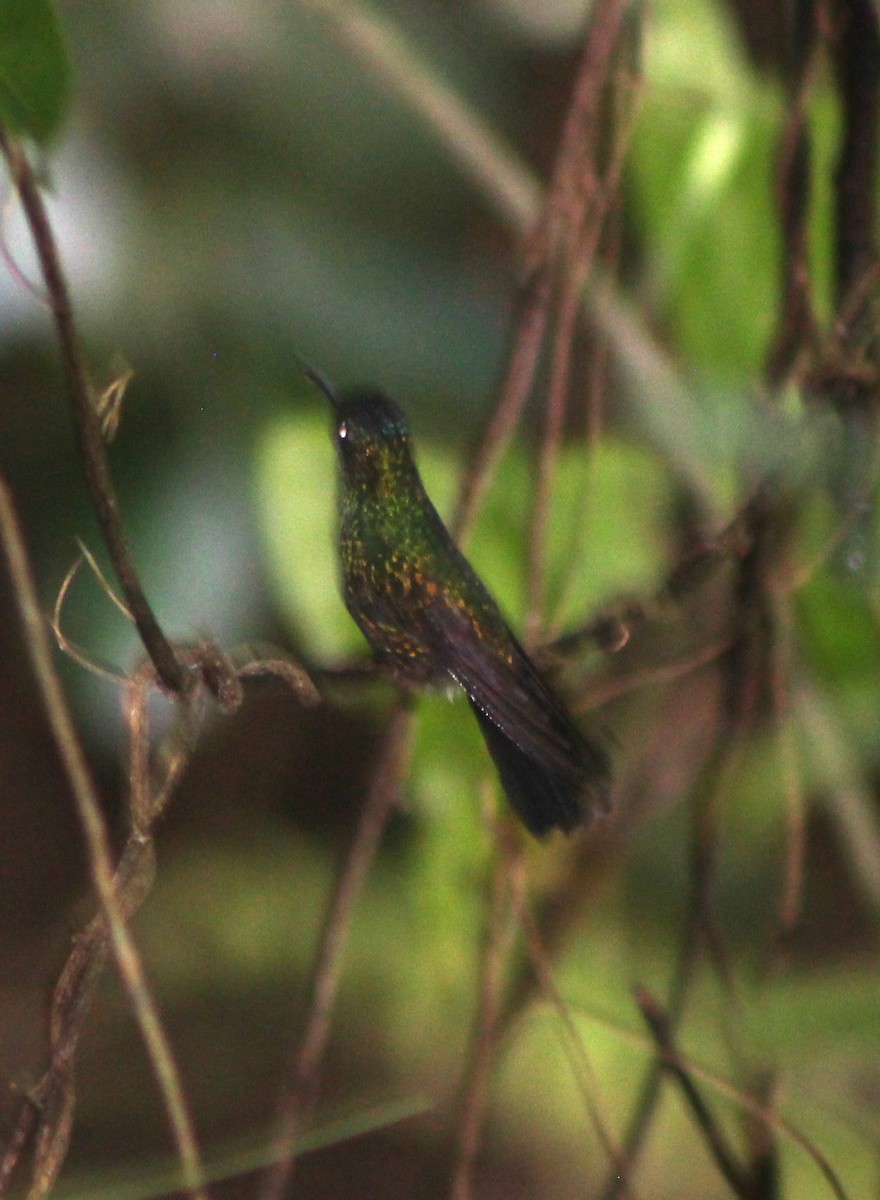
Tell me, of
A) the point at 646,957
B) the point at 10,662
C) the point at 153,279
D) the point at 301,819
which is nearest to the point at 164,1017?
the point at 301,819

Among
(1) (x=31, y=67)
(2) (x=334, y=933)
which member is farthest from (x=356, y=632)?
(1) (x=31, y=67)

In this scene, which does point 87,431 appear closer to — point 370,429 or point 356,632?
point 370,429

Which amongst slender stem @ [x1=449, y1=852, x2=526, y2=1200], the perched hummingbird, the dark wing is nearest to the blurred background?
slender stem @ [x1=449, y1=852, x2=526, y2=1200]

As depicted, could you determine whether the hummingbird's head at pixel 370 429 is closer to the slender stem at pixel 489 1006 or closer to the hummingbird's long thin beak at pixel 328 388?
the hummingbird's long thin beak at pixel 328 388

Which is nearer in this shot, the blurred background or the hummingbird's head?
the hummingbird's head

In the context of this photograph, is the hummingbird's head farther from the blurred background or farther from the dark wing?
the blurred background

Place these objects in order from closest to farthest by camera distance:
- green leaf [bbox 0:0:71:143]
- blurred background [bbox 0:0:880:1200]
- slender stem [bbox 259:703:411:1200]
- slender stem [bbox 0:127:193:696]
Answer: slender stem [bbox 0:127:193:696] < green leaf [bbox 0:0:71:143] < slender stem [bbox 259:703:411:1200] < blurred background [bbox 0:0:880:1200]

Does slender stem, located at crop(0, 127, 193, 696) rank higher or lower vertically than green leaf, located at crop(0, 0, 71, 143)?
lower

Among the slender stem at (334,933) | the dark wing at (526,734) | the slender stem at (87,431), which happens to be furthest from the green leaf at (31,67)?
the slender stem at (334,933)

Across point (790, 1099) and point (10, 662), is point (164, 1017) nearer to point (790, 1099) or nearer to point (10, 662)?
point (10, 662)
